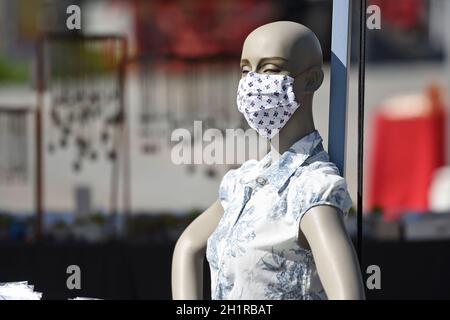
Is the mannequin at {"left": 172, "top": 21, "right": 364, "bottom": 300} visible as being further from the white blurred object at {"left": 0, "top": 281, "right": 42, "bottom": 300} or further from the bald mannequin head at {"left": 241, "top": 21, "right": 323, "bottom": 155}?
the white blurred object at {"left": 0, "top": 281, "right": 42, "bottom": 300}

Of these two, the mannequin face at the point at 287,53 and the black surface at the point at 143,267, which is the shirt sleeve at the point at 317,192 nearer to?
the mannequin face at the point at 287,53

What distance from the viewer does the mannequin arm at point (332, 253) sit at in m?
2.14

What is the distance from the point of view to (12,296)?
8.05 ft

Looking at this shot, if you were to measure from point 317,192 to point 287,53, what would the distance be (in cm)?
32

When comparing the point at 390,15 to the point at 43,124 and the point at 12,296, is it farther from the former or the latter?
the point at 12,296

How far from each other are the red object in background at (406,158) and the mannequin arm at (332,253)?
5.06 metres

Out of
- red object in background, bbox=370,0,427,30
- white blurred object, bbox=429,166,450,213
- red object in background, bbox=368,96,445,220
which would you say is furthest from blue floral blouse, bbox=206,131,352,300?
red object in background, bbox=370,0,427,30

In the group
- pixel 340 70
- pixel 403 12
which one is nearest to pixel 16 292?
pixel 340 70

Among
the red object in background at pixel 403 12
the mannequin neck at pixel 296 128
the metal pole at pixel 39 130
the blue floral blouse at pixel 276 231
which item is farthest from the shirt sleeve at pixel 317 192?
the red object in background at pixel 403 12

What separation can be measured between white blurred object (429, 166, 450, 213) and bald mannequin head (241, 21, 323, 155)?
11.3 ft

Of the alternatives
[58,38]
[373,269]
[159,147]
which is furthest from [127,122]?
[373,269]

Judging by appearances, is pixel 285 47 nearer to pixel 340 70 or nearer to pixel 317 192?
pixel 340 70

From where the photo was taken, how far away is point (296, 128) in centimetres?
237

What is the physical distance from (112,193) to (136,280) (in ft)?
3.86
